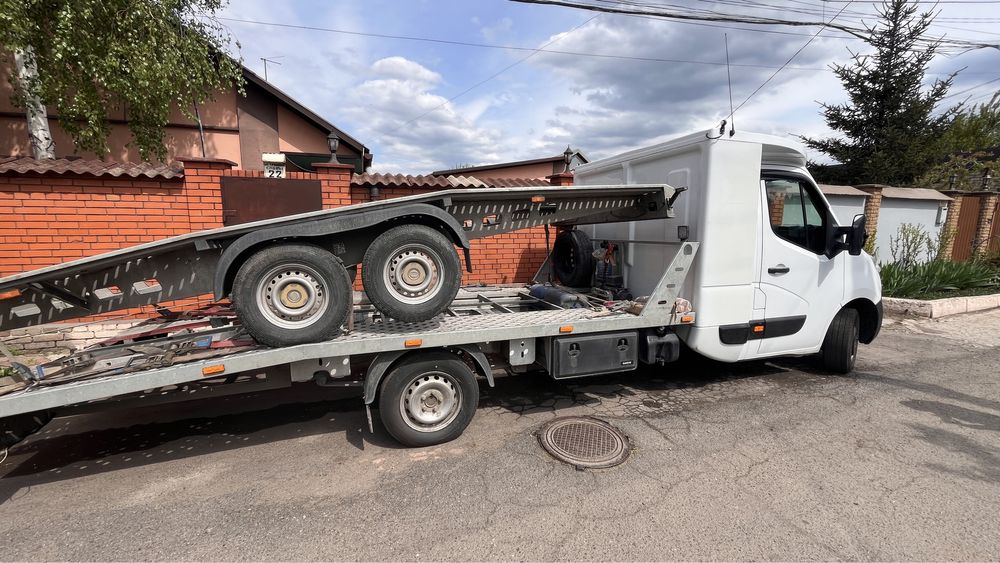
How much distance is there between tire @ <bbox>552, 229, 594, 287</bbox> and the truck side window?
1.87 m

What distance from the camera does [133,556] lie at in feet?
7.93

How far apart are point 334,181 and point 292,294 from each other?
12.0 feet

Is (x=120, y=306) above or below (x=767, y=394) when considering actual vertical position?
above

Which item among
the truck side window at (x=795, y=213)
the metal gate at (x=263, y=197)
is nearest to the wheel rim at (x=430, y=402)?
the truck side window at (x=795, y=213)

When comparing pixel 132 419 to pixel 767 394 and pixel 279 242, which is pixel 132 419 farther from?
pixel 767 394

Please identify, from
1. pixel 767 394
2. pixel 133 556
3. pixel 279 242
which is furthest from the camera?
pixel 767 394

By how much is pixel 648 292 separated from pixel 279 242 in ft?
11.4

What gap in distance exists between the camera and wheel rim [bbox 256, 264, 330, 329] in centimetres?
301

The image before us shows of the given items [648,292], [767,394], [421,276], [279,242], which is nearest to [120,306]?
[279,242]

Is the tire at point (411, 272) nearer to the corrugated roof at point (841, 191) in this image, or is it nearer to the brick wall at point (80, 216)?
the brick wall at point (80, 216)

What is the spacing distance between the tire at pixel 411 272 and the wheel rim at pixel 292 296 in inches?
13.0

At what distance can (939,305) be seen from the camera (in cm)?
823

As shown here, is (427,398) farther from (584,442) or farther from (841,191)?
(841,191)

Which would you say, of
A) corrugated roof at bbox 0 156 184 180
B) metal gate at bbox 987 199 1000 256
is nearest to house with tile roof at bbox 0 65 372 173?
corrugated roof at bbox 0 156 184 180
